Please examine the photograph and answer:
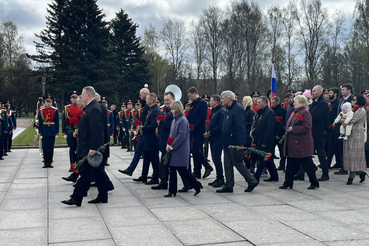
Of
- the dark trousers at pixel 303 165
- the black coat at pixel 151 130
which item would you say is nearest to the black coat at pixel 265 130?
the dark trousers at pixel 303 165

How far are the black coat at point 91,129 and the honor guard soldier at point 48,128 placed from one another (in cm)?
558

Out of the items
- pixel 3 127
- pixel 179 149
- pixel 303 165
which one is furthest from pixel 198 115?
pixel 3 127

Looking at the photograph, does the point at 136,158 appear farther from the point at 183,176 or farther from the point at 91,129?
the point at 91,129

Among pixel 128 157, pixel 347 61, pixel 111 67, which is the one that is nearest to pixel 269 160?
pixel 128 157

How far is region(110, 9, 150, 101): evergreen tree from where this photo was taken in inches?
1879

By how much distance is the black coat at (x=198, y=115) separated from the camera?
9.41 metres

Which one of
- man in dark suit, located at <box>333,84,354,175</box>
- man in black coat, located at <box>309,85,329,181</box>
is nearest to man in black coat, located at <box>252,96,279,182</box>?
man in black coat, located at <box>309,85,329,181</box>

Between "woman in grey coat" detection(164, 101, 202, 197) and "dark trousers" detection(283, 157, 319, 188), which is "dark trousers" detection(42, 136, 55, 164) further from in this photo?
"dark trousers" detection(283, 157, 319, 188)

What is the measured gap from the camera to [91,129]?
694 cm

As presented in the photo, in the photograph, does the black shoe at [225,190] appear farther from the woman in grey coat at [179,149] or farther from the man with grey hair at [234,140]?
the woman in grey coat at [179,149]

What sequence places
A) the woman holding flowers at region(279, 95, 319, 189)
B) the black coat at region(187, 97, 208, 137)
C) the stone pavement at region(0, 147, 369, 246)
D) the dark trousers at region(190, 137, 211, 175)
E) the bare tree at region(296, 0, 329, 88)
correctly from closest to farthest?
the stone pavement at region(0, 147, 369, 246)
the woman holding flowers at region(279, 95, 319, 189)
the black coat at region(187, 97, 208, 137)
the dark trousers at region(190, 137, 211, 175)
the bare tree at region(296, 0, 329, 88)

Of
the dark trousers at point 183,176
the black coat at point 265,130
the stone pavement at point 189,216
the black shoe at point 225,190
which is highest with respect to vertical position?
the black coat at point 265,130

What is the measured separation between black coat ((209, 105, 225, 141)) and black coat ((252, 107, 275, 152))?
0.81 m

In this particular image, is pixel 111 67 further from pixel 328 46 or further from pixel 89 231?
pixel 89 231
